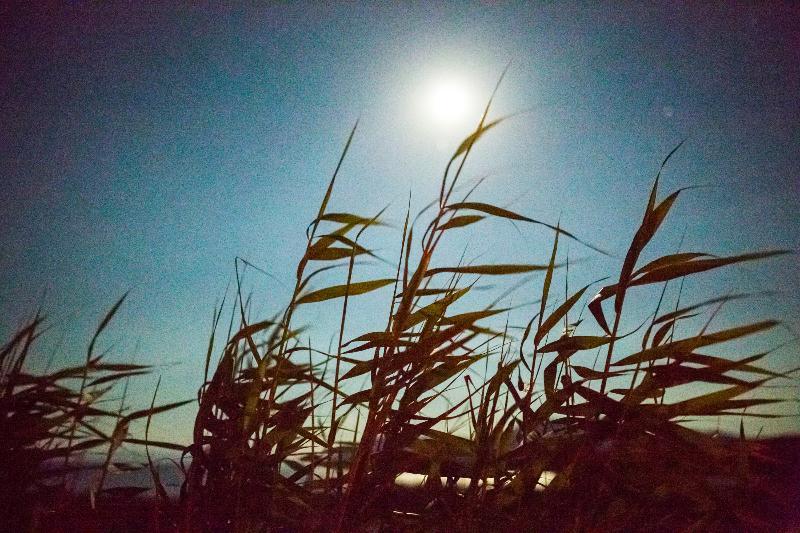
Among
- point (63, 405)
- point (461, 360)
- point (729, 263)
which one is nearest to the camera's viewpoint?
point (729, 263)

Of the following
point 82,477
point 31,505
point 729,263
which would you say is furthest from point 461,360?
point 31,505

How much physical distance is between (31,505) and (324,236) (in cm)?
102

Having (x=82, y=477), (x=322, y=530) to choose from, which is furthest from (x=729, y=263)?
(x=82, y=477)

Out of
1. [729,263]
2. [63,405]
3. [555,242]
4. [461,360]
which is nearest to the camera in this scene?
[729,263]

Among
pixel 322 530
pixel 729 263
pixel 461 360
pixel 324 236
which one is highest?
pixel 324 236

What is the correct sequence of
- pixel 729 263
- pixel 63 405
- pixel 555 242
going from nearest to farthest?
1. pixel 729 263
2. pixel 555 242
3. pixel 63 405

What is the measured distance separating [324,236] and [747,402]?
1029 mm

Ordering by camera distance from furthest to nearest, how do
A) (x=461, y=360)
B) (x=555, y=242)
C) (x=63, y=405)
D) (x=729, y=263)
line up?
(x=63, y=405), (x=461, y=360), (x=555, y=242), (x=729, y=263)

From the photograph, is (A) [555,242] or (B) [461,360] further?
(B) [461,360]

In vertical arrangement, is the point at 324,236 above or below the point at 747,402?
above

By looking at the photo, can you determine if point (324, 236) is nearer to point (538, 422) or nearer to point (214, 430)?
point (214, 430)

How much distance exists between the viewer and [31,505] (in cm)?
127

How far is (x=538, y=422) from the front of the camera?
1.19 meters

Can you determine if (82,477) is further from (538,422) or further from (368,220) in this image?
(538,422)
